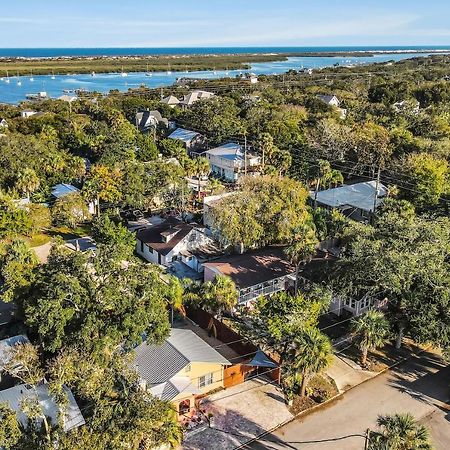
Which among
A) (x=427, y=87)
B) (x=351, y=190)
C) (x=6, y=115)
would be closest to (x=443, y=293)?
(x=351, y=190)

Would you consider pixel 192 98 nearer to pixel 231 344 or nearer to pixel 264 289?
pixel 264 289

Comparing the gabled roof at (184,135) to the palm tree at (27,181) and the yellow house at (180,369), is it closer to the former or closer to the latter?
the palm tree at (27,181)

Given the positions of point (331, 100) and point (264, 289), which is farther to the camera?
point (331, 100)

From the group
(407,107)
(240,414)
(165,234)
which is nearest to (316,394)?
(240,414)

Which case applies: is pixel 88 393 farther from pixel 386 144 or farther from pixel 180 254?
pixel 386 144

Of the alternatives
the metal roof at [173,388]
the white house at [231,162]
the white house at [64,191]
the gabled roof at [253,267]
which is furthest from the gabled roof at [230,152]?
the metal roof at [173,388]

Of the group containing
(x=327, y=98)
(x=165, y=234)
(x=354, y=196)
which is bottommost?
(x=165, y=234)

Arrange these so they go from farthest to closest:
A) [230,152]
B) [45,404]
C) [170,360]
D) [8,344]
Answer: [230,152]
[8,344]
[170,360]
[45,404]
